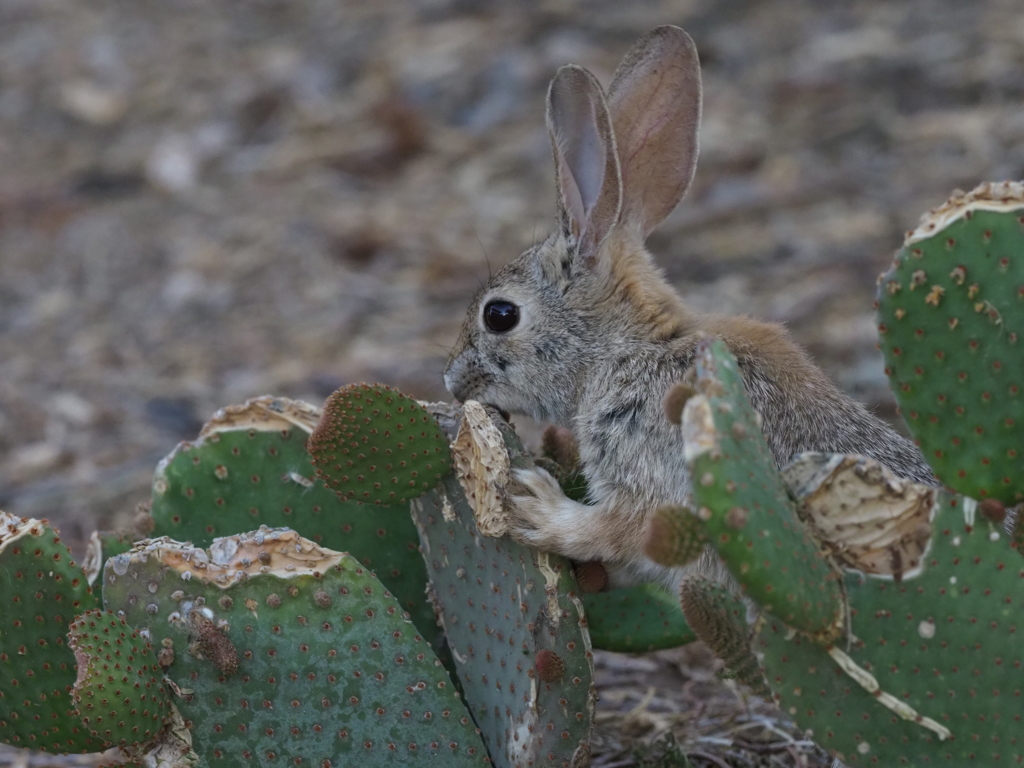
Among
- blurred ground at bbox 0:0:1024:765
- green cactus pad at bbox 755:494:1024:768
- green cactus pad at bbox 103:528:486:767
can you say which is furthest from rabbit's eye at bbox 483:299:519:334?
blurred ground at bbox 0:0:1024:765

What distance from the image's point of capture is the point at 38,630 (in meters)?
2.93

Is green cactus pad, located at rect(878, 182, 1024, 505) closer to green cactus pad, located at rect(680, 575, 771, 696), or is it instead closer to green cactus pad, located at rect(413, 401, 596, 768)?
green cactus pad, located at rect(680, 575, 771, 696)

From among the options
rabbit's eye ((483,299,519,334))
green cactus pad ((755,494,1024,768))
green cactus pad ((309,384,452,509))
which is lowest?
green cactus pad ((755,494,1024,768))

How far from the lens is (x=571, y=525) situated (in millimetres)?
3113

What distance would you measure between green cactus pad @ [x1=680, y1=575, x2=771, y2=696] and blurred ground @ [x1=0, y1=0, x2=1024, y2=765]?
302cm

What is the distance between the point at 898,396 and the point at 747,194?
5129 mm

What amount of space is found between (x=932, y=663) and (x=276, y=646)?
1390 millimetres

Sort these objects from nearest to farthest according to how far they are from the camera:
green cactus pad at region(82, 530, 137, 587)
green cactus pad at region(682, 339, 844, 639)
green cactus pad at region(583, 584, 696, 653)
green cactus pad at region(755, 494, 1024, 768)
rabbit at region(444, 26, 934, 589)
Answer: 1. green cactus pad at region(682, 339, 844, 639)
2. green cactus pad at region(755, 494, 1024, 768)
3. rabbit at region(444, 26, 934, 589)
4. green cactus pad at region(82, 530, 137, 587)
5. green cactus pad at region(583, 584, 696, 653)

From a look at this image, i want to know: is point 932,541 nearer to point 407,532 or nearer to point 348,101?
point 407,532

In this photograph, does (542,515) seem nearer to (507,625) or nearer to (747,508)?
(507,625)

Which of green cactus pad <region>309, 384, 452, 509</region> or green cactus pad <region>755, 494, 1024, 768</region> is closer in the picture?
green cactus pad <region>755, 494, 1024, 768</region>

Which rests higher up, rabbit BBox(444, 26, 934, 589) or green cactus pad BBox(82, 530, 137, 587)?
rabbit BBox(444, 26, 934, 589)

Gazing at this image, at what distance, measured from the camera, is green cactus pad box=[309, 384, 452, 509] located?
2965mm

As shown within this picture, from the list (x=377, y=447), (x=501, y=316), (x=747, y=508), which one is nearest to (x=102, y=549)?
(x=377, y=447)
